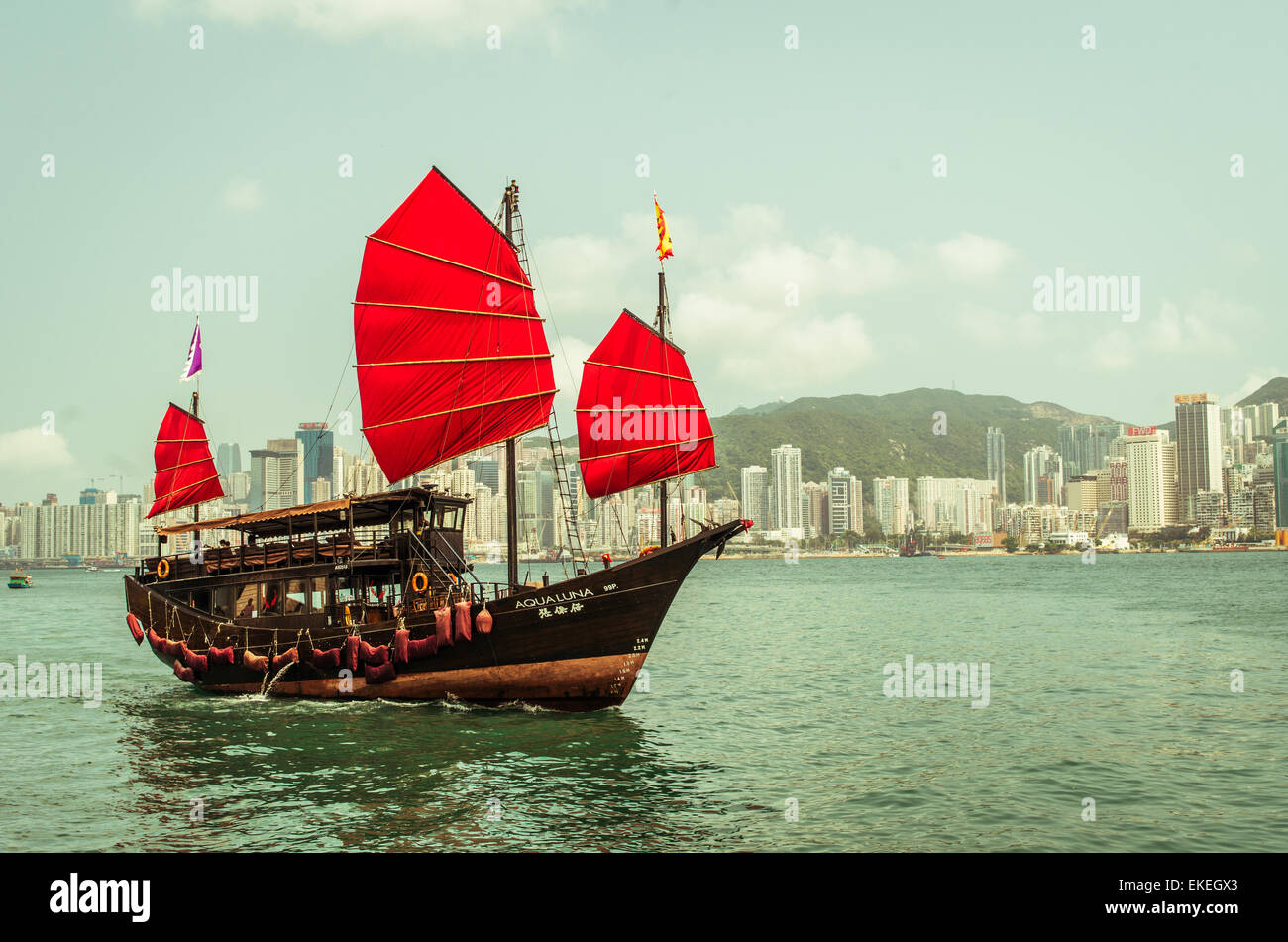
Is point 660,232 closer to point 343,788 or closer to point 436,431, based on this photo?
point 436,431

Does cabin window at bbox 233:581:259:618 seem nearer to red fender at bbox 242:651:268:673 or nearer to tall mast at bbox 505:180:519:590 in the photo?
red fender at bbox 242:651:268:673

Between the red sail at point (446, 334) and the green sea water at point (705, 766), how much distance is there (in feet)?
22.7

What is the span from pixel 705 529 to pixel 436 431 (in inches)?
308

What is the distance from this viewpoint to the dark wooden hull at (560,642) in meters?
19.7

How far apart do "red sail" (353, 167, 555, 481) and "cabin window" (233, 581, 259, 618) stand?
4.76 meters

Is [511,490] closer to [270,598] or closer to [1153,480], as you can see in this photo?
[270,598]

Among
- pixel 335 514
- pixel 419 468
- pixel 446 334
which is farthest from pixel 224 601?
pixel 446 334

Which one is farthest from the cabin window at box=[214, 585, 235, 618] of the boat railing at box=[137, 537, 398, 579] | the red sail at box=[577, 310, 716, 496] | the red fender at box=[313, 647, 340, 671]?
the red sail at box=[577, 310, 716, 496]

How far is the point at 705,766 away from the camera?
1633cm
